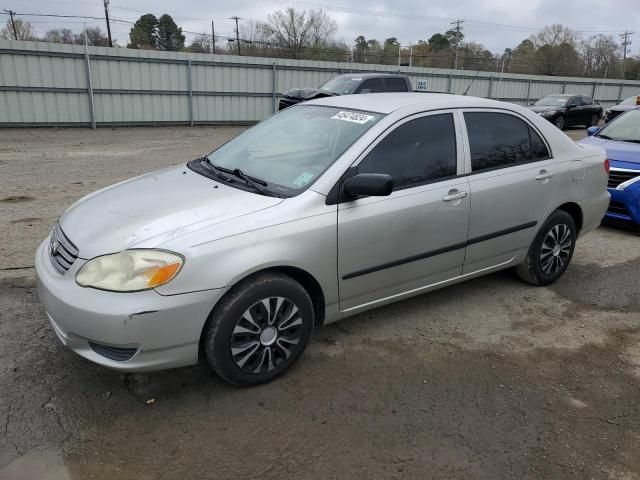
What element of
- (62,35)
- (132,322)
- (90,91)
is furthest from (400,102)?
(62,35)

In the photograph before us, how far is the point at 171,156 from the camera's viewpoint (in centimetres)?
1158

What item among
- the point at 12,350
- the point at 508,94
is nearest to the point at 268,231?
the point at 12,350

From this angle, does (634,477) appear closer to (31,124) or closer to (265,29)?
(31,124)

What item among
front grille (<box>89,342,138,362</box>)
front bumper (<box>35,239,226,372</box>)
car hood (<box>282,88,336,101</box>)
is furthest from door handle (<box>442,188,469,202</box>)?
car hood (<box>282,88,336,101</box>)

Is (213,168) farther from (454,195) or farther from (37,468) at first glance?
(37,468)

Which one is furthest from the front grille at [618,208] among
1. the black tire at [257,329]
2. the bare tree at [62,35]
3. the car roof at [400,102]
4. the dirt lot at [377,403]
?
the bare tree at [62,35]

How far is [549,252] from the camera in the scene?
15.1ft

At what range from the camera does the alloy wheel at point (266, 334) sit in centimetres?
292

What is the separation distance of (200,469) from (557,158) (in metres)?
3.70

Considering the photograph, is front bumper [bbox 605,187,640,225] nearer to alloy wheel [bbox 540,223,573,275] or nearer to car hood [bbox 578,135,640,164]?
car hood [bbox 578,135,640,164]

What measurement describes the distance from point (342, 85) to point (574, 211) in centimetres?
1035

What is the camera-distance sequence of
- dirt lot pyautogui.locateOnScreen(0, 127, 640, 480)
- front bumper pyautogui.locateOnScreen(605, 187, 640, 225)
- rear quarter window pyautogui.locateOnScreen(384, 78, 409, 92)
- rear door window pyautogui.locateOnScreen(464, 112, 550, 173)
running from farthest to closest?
rear quarter window pyautogui.locateOnScreen(384, 78, 409, 92) → front bumper pyautogui.locateOnScreen(605, 187, 640, 225) → rear door window pyautogui.locateOnScreen(464, 112, 550, 173) → dirt lot pyautogui.locateOnScreen(0, 127, 640, 480)

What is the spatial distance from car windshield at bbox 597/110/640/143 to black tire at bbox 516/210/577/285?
3.32 metres

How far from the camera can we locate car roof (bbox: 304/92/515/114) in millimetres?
3744
